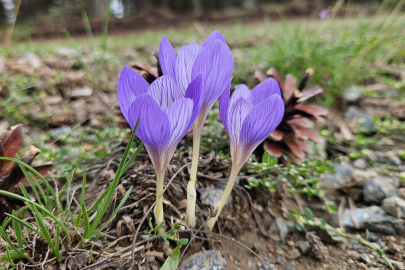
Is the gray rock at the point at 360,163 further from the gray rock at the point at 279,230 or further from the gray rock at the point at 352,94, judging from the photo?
the gray rock at the point at 352,94

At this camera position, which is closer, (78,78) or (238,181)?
(238,181)

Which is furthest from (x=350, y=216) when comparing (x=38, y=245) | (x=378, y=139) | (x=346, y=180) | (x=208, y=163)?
(x=38, y=245)

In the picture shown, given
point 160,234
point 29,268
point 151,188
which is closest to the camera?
point 29,268

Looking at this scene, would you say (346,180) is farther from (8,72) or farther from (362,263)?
(8,72)

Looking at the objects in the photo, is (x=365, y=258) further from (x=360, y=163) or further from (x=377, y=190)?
(x=360, y=163)

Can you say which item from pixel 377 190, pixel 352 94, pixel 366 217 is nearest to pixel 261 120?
pixel 366 217

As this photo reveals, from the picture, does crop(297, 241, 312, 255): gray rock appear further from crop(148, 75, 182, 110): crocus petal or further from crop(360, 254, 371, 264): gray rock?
crop(148, 75, 182, 110): crocus petal

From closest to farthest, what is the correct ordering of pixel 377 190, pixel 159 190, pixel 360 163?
1. pixel 159 190
2. pixel 377 190
3. pixel 360 163
